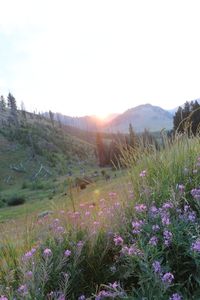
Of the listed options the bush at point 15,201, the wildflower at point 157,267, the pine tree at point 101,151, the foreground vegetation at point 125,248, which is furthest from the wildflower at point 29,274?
the pine tree at point 101,151

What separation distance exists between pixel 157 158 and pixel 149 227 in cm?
207

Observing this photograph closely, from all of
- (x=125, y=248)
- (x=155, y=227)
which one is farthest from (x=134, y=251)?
(x=155, y=227)

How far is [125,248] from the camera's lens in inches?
117

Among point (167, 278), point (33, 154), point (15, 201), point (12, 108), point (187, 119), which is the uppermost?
point (12, 108)

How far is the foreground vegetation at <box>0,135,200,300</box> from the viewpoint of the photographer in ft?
9.27

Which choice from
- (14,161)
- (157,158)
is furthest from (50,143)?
(157,158)

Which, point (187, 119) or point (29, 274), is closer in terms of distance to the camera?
point (29, 274)

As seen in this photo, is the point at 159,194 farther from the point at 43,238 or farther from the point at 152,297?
the point at 152,297

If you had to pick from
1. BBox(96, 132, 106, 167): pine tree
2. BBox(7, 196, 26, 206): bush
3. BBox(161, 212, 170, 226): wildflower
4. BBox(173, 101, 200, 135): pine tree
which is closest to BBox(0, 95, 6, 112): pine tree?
BBox(96, 132, 106, 167): pine tree

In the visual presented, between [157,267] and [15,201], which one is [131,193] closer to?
[157,267]

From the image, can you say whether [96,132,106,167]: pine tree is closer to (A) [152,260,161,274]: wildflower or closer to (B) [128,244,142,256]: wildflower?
(B) [128,244,142,256]: wildflower

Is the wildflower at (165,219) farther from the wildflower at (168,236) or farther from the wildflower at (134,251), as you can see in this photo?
the wildflower at (134,251)

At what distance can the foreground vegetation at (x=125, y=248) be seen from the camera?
9.27 ft

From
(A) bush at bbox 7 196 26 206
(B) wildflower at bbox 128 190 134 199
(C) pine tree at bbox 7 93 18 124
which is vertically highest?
(C) pine tree at bbox 7 93 18 124
